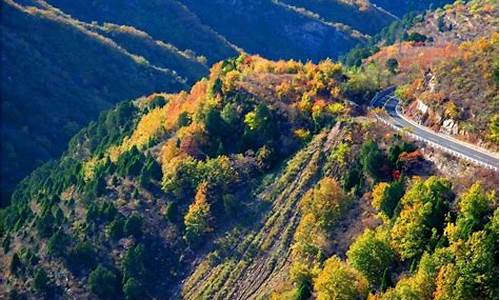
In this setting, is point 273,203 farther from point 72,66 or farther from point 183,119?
point 72,66

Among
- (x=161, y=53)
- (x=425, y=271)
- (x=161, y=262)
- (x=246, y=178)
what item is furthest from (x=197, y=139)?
(x=161, y=53)

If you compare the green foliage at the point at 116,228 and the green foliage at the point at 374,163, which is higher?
the green foliage at the point at 374,163

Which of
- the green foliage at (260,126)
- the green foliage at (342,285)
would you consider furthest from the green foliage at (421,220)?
the green foliage at (260,126)

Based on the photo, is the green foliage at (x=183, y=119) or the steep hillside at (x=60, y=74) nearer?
the green foliage at (x=183, y=119)

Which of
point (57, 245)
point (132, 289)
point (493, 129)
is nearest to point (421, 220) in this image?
point (493, 129)

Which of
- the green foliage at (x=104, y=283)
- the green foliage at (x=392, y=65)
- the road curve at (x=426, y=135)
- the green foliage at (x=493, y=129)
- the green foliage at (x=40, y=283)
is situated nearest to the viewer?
the road curve at (x=426, y=135)

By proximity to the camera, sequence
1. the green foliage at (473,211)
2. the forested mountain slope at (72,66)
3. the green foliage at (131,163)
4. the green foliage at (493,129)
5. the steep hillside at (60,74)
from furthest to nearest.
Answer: the forested mountain slope at (72,66) → the steep hillside at (60,74) → the green foliage at (131,163) → the green foliage at (493,129) → the green foliage at (473,211)

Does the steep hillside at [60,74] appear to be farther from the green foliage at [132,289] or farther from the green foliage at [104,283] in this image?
the green foliage at [132,289]
